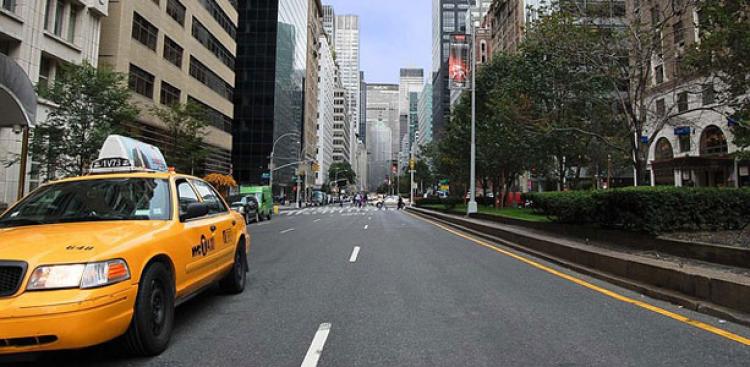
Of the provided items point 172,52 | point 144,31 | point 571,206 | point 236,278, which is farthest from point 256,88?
point 236,278

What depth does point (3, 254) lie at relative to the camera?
135 inches

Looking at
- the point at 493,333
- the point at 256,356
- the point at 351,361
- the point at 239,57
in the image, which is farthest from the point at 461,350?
the point at 239,57

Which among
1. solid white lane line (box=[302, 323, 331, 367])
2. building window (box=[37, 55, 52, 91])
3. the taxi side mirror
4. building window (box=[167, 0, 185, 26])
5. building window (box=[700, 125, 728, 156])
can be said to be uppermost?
building window (box=[167, 0, 185, 26])

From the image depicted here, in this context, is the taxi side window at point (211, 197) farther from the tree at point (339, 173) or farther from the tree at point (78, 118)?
the tree at point (339, 173)

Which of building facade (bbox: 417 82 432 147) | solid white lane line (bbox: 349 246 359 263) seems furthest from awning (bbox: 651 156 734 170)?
building facade (bbox: 417 82 432 147)

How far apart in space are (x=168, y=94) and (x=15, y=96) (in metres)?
23.0

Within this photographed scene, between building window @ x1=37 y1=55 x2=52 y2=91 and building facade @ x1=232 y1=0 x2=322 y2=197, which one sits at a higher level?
building facade @ x1=232 y1=0 x2=322 y2=197

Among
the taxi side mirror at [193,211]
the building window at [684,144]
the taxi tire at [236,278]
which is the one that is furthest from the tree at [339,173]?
the taxi side mirror at [193,211]

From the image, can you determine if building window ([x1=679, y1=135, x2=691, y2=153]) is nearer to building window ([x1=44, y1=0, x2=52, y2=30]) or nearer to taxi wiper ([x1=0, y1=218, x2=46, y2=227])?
taxi wiper ([x1=0, y1=218, x2=46, y2=227])

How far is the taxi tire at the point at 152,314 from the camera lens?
394 centimetres

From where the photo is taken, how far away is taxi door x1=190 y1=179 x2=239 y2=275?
584 centimetres

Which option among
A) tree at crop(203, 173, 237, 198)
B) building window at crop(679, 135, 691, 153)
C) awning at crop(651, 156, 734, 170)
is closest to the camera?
awning at crop(651, 156, 734, 170)

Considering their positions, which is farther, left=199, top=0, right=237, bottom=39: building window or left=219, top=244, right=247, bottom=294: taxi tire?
left=199, top=0, right=237, bottom=39: building window

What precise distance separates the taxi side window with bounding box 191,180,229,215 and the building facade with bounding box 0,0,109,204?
46.8ft
